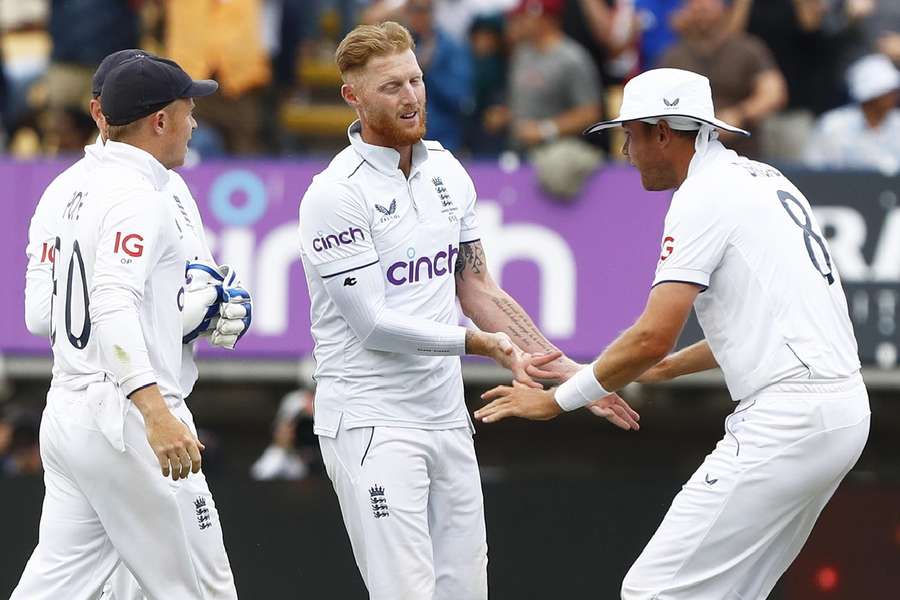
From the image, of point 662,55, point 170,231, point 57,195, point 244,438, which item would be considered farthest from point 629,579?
point 244,438

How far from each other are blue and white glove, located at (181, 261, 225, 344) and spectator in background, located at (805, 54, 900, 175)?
5.51 m

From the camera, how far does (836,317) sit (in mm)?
5250

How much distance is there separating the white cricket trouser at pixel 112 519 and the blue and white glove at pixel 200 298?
0.34 metres

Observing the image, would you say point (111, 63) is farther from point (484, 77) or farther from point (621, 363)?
point (484, 77)

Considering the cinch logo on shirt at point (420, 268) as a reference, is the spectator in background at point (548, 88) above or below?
above

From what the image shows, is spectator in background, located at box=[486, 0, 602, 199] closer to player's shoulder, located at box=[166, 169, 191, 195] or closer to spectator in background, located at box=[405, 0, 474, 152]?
spectator in background, located at box=[405, 0, 474, 152]

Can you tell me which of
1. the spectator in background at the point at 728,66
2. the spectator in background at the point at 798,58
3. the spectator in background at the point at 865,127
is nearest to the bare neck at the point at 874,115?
the spectator in background at the point at 865,127

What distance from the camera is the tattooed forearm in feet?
20.0

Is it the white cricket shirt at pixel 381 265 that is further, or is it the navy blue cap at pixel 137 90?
the white cricket shirt at pixel 381 265

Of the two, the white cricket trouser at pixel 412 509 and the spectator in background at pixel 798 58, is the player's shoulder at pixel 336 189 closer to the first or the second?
the white cricket trouser at pixel 412 509

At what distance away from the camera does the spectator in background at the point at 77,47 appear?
36.4ft

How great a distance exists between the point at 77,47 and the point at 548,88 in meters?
3.48

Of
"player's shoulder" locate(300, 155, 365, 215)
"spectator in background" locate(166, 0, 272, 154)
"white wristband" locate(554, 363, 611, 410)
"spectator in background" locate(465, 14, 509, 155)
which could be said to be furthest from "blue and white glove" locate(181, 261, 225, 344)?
"spectator in background" locate(465, 14, 509, 155)

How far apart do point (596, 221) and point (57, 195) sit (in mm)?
5179
